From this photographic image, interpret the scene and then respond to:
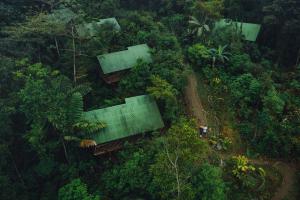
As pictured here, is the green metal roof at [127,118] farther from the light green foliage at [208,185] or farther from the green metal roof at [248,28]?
the green metal roof at [248,28]

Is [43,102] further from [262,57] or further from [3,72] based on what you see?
[262,57]

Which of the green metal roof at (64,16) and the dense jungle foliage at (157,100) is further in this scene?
the green metal roof at (64,16)

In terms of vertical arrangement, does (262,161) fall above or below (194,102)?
below

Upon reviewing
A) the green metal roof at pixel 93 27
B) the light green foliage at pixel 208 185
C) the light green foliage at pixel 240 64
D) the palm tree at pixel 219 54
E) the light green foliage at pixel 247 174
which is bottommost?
the light green foliage at pixel 247 174

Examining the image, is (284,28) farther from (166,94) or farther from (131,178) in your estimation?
(131,178)

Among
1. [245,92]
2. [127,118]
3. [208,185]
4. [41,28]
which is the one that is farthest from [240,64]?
[41,28]

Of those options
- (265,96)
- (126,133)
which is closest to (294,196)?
(265,96)

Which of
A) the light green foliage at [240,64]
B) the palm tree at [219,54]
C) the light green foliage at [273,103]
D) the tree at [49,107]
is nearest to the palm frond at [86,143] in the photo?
the tree at [49,107]
